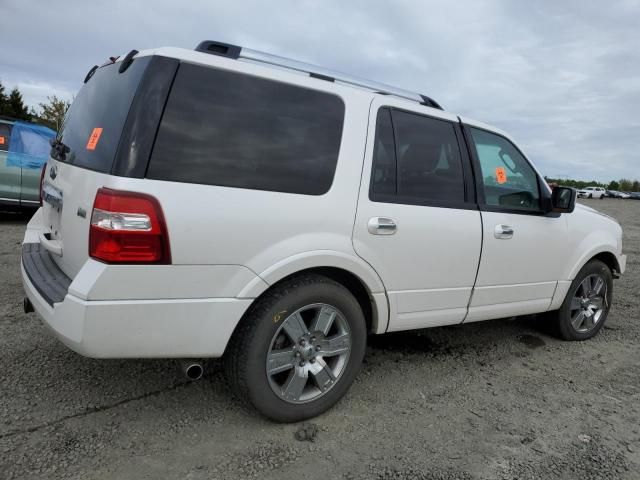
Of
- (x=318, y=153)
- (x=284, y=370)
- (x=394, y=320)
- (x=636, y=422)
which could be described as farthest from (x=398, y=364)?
(x=318, y=153)

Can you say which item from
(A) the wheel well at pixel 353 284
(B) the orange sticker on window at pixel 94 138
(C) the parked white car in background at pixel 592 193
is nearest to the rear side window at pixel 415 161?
(A) the wheel well at pixel 353 284

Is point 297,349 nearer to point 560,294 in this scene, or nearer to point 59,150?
point 59,150

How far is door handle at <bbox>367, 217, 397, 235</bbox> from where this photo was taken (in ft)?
8.98

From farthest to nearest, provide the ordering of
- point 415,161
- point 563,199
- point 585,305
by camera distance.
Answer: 1. point 585,305
2. point 563,199
3. point 415,161

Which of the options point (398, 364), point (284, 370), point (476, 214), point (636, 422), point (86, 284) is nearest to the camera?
point (86, 284)

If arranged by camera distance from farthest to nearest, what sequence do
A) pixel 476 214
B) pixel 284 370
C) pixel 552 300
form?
1. pixel 552 300
2. pixel 476 214
3. pixel 284 370

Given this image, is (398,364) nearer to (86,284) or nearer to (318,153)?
(318,153)

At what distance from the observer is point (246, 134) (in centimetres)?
239

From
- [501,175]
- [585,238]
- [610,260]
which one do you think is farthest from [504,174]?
[610,260]

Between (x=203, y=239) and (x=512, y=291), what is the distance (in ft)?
8.06

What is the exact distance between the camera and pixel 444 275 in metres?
3.15

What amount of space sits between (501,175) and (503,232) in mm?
474

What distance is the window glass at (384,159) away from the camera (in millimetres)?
2832

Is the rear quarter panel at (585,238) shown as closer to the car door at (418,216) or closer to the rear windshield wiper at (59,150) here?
the car door at (418,216)
